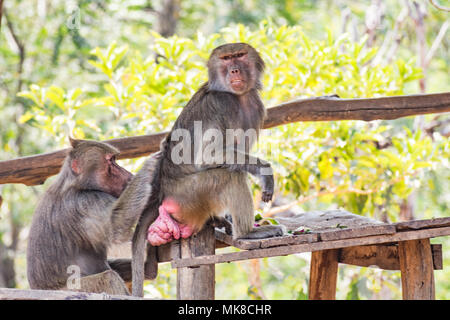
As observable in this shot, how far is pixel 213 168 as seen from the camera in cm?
446

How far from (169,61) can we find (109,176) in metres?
2.72

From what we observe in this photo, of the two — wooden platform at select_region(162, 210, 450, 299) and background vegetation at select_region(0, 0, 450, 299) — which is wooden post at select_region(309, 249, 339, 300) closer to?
wooden platform at select_region(162, 210, 450, 299)

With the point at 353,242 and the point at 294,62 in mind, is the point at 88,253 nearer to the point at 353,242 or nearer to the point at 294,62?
the point at 353,242

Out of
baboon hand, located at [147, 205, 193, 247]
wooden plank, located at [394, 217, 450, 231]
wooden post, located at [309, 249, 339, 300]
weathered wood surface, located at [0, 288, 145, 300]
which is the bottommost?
weathered wood surface, located at [0, 288, 145, 300]

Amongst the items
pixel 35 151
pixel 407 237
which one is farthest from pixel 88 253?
pixel 35 151

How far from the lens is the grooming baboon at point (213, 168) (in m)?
4.34

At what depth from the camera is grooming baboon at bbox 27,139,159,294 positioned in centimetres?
441

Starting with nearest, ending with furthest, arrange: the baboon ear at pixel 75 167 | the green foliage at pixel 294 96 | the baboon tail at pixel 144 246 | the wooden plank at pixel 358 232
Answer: the wooden plank at pixel 358 232 → the baboon tail at pixel 144 246 → the baboon ear at pixel 75 167 → the green foliage at pixel 294 96

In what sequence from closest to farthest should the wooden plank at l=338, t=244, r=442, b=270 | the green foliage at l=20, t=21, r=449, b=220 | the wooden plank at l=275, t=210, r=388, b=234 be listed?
the wooden plank at l=275, t=210, r=388, b=234 < the wooden plank at l=338, t=244, r=442, b=270 < the green foliage at l=20, t=21, r=449, b=220

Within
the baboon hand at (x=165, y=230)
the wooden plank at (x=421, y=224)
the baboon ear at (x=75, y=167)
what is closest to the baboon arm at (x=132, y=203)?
the baboon hand at (x=165, y=230)

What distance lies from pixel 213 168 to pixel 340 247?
1050mm

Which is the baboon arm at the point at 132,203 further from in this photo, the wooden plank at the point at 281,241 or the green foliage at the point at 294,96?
the green foliage at the point at 294,96

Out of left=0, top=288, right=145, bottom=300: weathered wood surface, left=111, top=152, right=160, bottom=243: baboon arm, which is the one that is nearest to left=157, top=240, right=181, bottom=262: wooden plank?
left=111, top=152, right=160, bottom=243: baboon arm

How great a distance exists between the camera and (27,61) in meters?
12.2
